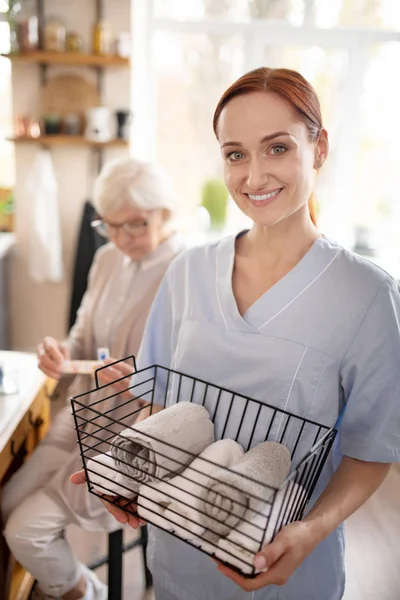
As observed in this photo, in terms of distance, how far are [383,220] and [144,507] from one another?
298cm

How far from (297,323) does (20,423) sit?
2.84 feet

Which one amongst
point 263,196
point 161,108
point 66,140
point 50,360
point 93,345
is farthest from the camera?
point 161,108

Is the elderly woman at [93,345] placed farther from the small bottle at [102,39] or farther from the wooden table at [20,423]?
the small bottle at [102,39]

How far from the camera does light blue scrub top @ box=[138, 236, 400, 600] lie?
79 centimetres

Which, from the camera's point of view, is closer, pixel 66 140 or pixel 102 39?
pixel 102 39

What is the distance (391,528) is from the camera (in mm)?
2082

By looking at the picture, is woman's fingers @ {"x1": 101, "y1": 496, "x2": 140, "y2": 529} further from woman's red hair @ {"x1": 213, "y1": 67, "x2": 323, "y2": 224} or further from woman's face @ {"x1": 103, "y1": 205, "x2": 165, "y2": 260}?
Result: woman's face @ {"x1": 103, "y1": 205, "x2": 165, "y2": 260}

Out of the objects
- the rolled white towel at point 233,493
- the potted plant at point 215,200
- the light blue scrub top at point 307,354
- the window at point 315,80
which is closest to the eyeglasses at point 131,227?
the light blue scrub top at point 307,354

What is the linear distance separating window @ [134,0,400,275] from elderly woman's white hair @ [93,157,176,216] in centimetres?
151

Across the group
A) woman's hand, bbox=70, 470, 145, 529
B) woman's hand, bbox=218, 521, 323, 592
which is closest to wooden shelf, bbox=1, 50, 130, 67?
woman's hand, bbox=70, 470, 145, 529

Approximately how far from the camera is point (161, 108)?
3.10 meters

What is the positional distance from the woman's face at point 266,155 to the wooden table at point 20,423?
82cm

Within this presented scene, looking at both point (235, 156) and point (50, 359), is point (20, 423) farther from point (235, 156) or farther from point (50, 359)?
point (235, 156)

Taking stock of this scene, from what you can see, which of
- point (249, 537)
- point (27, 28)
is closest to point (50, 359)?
point (249, 537)
